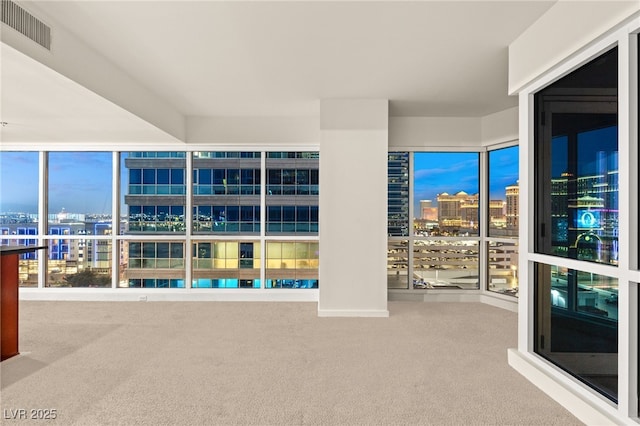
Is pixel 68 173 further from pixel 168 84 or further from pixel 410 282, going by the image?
pixel 410 282

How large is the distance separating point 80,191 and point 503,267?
673cm

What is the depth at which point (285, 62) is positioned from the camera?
3424 mm

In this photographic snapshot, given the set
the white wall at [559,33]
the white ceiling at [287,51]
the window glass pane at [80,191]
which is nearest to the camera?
the white wall at [559,33]

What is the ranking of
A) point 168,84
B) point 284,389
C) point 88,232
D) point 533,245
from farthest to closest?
point 88,232, point 168,84, point 533,245, point 284,389

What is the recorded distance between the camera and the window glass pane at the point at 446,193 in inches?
220

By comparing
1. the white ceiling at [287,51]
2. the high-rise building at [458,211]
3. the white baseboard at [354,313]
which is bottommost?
the white baseboard at [354,313]

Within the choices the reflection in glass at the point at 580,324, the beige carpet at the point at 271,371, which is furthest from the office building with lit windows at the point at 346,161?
the beige carpet at the point at 271,371

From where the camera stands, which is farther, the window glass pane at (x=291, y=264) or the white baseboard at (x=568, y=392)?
the window glass pane at (x=291, y=264)

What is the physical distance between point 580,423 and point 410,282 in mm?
3356

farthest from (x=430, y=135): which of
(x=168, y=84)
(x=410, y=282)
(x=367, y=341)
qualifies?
(x=168, y=84)

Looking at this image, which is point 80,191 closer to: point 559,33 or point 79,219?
point 79,219

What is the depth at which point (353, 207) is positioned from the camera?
4.56m

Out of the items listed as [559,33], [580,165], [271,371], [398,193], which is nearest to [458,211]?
[398,193]

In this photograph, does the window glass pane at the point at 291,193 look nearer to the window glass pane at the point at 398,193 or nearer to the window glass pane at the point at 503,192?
the window glass pane at the point at 398,193
